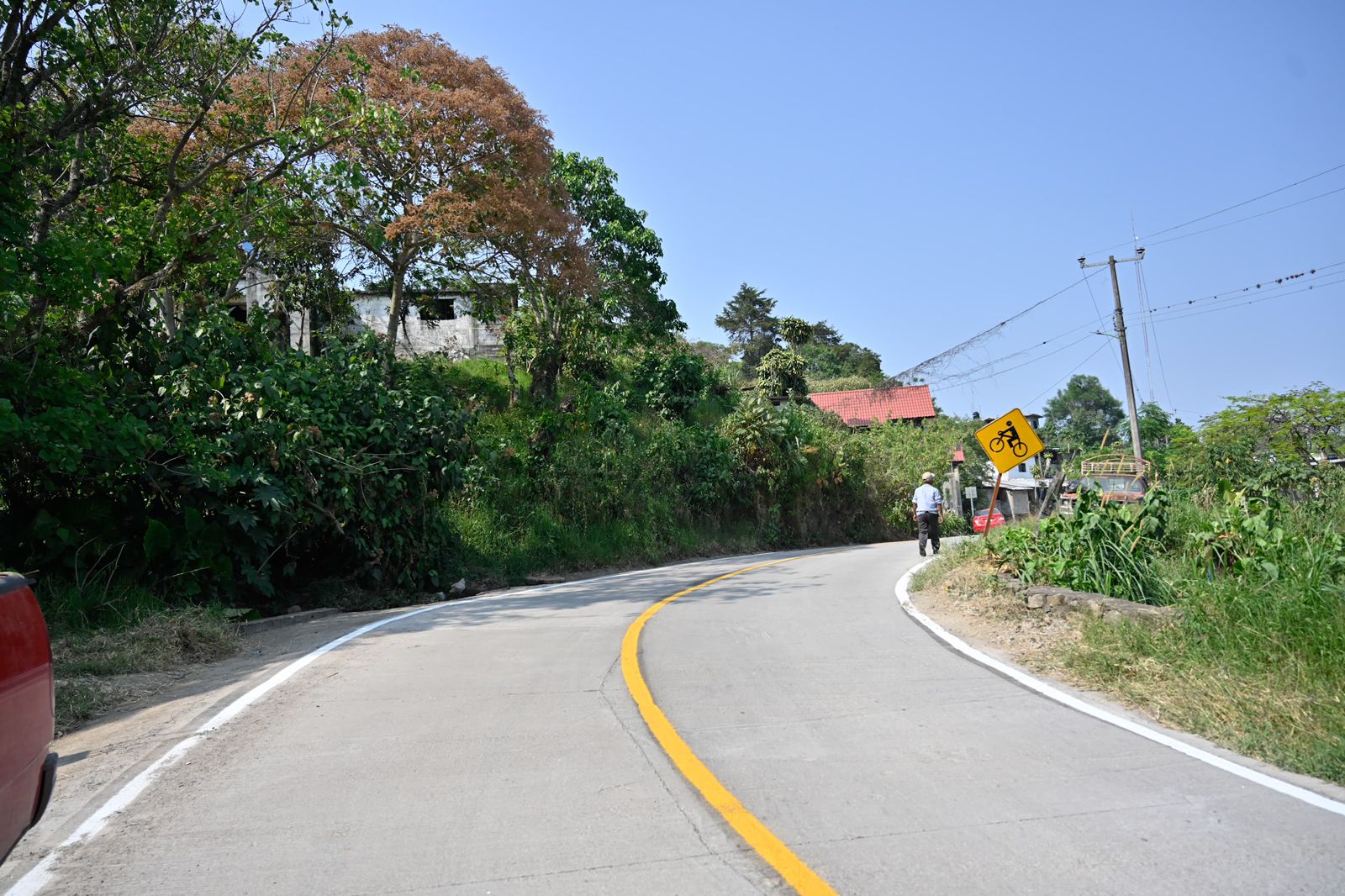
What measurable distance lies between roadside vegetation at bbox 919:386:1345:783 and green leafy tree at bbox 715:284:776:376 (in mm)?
61154

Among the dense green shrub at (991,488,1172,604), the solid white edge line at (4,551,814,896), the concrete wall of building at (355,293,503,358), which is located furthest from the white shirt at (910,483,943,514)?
the concrete wall of building at (355,293,503,358)

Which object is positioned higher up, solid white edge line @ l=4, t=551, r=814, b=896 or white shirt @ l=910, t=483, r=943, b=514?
white shirt @ l=910, t=483, r=943, b=514

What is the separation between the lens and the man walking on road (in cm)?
2083

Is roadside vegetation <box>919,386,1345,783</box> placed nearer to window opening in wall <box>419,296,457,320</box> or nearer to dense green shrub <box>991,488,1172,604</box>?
dense green shrub <box>991,488,1172,604</box>

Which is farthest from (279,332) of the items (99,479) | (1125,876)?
(1125,876)

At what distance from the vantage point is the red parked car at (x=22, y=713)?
3.44 metres

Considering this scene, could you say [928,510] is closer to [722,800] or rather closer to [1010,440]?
[1010,440]

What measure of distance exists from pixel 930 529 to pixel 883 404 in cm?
3764

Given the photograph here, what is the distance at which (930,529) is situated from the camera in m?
21.0

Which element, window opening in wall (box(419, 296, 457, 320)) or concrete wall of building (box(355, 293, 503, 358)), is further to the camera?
concrete wall of building (box(355, 293, 503, 358))

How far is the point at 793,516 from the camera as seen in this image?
109 feet

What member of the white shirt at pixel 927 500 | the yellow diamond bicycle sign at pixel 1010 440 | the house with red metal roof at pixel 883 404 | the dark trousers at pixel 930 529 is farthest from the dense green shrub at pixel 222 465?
the house with red metal roof at pixel 883 404

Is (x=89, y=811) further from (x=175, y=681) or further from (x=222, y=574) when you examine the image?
(x=222, y=574)

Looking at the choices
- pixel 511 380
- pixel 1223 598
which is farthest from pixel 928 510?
pixel 511 380
